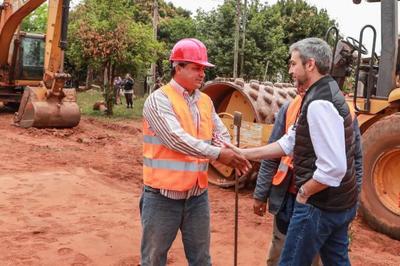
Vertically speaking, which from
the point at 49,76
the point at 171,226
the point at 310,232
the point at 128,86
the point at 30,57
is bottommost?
the point at 171,226

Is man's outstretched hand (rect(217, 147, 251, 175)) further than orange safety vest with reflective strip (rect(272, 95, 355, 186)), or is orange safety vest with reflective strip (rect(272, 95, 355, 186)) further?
orange safety vest with reflective strip (rect(272, 95, 355, 186))

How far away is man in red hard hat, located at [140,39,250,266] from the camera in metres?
3.31

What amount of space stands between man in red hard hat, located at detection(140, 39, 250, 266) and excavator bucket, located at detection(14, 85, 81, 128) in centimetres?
1020

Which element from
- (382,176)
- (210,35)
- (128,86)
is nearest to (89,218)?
(382,176)

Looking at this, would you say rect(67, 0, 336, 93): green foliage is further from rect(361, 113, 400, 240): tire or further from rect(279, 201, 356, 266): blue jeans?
rect(279, 201, 356, 266): blue jeans

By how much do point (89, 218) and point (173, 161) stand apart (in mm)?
3005

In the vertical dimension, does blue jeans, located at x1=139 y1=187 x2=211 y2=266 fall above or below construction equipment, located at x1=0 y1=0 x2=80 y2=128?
below

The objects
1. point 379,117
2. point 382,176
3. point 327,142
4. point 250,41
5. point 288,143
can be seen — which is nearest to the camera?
point 327,142

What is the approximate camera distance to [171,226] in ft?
11.2

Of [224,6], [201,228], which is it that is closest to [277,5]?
[224,6]

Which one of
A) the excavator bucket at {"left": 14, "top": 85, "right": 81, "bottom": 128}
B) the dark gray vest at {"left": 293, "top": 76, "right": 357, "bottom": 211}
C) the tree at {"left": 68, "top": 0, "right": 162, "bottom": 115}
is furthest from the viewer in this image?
the tree at {"left": 68, "top": 0, "right": 162, "bottom": 115}

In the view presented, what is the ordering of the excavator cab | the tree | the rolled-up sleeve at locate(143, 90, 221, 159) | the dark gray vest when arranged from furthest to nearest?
the tree
the excavator cab
the rolled-up sleeve at locate(143, 90, 221, 159)
the dark gray vest

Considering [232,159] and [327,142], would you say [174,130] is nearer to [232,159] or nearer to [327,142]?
[232,159]

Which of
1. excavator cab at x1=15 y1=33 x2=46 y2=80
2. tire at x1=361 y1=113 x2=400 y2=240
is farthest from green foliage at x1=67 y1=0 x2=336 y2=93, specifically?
tire at x1=361 y1=113 x2=400 y2=240
